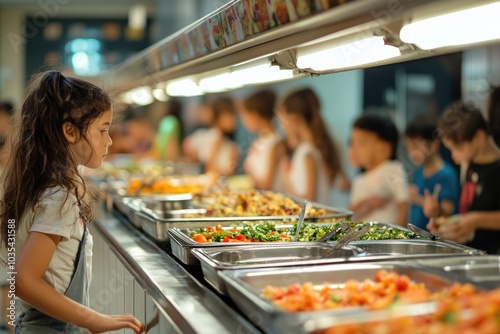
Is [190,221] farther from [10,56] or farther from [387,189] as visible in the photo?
[10,56]

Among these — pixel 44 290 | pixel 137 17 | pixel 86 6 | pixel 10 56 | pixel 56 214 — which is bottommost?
pixel 44 290

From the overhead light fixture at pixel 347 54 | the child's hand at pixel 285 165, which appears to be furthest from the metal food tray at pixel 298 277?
the child's hand at pixel 285 165

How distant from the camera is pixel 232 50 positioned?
Result: 2643 millimetres

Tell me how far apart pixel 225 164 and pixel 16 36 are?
280 inches

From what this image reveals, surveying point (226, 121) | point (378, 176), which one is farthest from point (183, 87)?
point (226, 121)

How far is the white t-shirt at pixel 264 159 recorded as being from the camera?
19.9 feet

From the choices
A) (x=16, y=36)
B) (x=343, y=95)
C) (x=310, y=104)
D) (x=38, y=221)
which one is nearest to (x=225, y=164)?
(x=343, y=95)

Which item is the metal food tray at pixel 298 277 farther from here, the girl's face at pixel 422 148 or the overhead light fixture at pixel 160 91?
the overhead light fixture at pixel 160 91

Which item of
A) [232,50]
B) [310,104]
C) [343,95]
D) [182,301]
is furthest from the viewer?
[343,95]

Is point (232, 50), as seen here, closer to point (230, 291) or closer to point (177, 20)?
point (230, 291)

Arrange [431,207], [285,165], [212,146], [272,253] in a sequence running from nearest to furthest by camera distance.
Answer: [272,253], [431,207], [285,165], [212,146]

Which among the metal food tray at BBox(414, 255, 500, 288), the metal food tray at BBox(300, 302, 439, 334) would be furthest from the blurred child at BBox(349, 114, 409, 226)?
the metal food tray at BBox(300, 302, 439, 334)

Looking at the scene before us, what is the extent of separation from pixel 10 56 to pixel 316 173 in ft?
30.9

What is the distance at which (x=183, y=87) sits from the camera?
15.2 ft
